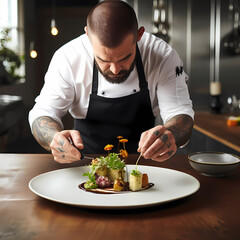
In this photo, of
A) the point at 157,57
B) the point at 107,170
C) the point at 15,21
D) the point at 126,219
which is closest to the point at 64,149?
the point at 107,170

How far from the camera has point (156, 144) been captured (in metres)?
1.57

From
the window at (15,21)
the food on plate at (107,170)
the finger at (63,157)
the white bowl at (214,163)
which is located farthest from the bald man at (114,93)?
the window at (15,21)

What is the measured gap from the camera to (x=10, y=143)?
6113 millimetres

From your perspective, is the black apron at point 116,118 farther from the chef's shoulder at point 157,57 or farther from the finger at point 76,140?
the finger at point 76,140

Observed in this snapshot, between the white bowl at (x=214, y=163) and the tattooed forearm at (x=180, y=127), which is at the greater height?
the tattooed forearm at (x=180, y=127)

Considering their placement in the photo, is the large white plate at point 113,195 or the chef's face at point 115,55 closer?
the large white plate at point 113,195

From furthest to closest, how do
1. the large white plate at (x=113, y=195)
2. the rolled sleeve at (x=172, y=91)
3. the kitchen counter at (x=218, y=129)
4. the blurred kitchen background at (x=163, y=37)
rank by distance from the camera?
1. the blurred kitchen background at (x=163, y=37)
2. the kitchen counter at (x=218, y=129)
3. the rolled sleeve at (x=172, y=91)
4. the large white plate at (x=113, y=195)

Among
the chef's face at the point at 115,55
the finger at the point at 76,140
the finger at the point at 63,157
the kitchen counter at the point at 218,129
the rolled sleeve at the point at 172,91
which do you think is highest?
the chef's face at the point at 115,55

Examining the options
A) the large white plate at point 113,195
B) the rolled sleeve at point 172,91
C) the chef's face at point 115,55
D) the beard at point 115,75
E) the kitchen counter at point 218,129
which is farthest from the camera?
the kitchen counter at point 218,129

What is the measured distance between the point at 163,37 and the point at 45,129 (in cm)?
320

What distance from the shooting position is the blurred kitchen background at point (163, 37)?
4875 mm

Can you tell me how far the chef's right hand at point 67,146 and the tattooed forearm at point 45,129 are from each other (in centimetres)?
26

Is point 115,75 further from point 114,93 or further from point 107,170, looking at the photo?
point 107,170

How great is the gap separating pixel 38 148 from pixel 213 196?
5.13m
